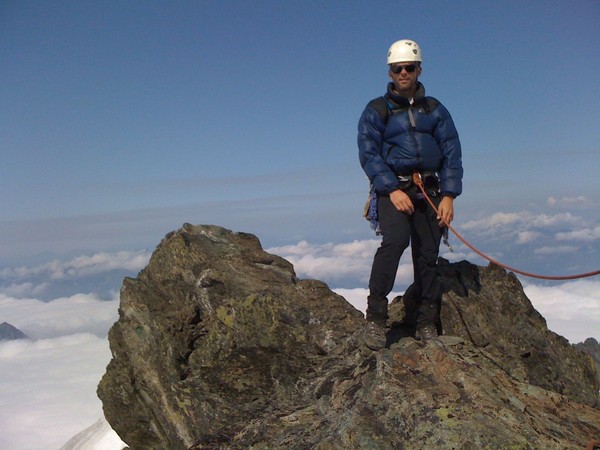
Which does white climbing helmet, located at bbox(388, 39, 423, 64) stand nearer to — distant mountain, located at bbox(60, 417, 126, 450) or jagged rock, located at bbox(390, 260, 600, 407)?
jagged rock, located at bbox(390, 260, 600, 407)

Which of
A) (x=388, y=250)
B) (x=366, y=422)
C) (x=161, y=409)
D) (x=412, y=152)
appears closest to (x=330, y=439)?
(x=366, y=422)

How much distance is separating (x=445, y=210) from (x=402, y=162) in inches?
52.6

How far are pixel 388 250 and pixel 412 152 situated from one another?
2040 mm

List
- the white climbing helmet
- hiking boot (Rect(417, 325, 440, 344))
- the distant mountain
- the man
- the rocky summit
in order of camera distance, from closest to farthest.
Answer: the rocky summit → the white climbing helmet → the man → hiking boot (Rect(417, 325, 440, 344)) → the distant mountain

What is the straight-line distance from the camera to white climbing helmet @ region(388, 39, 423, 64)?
1044 cm

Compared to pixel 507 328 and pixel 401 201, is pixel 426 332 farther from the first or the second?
pixel 401 201

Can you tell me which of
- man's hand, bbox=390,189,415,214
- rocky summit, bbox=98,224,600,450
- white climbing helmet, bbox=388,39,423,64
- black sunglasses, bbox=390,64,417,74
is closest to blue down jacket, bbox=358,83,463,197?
man's hand, bbox=390,189,415,214

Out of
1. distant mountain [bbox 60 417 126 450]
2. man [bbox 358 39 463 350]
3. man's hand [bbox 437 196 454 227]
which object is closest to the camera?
man [bbox 358 39 463 350]

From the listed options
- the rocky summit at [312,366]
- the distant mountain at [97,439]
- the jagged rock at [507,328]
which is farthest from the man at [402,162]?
the distant mountain at [97,439]

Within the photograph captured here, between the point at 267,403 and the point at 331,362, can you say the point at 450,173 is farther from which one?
the point at 267,403

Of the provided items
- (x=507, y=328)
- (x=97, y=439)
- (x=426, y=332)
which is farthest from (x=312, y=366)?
(x=97, y=439)

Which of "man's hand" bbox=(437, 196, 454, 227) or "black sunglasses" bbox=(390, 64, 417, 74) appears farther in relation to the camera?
"man's hand" bbox=(437, 196, 454, 227)

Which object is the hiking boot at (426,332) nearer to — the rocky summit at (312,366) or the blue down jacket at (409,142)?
the rocky summit at (312,366)

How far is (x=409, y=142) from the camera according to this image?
10.8 m
